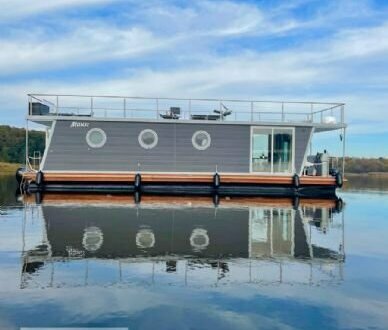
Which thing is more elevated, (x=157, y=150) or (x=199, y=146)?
(x=199, y=146)

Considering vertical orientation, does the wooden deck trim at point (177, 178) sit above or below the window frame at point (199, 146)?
below

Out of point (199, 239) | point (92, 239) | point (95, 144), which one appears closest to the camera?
point (92, 239)

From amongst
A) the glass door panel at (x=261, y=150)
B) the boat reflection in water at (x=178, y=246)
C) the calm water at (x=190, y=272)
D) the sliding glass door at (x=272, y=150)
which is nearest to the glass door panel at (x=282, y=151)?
the sliding glass door at (x=272, y=150)

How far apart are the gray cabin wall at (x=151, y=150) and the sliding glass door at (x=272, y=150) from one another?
0.48 m

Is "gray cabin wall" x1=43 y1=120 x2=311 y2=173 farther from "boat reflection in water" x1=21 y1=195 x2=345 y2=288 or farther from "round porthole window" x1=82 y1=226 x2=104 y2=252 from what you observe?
"round porthole window" x1=82 y1=226 x2=104 y2=252

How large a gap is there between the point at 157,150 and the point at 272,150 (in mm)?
5821

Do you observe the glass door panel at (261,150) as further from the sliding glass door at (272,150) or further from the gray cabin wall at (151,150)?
the gray cabin wall at (151,150)

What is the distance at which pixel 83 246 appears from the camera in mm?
9445

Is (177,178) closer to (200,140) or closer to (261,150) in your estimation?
(200,140)

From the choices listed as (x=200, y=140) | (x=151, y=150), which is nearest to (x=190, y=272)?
(x=151, y=150)

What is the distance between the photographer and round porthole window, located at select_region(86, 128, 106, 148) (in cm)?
2450

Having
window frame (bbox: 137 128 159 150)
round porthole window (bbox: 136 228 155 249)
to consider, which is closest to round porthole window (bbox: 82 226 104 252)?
round porthole window (bbox: 136 228 155 249)

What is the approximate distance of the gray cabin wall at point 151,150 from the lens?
958 inches

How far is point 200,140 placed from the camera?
24.9 meters
